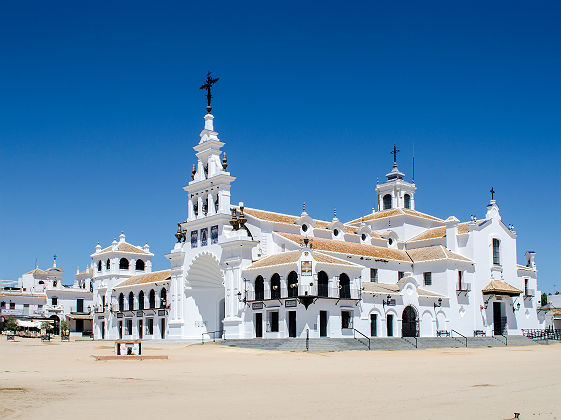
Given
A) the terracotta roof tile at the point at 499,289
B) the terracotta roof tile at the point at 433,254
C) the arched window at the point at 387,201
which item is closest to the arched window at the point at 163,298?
the terracotta roof tile at the point at 433,254

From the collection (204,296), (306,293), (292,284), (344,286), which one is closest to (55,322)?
(204,296)

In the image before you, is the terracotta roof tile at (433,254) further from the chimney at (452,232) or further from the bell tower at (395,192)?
the bell tower at (395,192)

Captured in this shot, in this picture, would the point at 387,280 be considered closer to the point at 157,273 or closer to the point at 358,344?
the point at 358,344

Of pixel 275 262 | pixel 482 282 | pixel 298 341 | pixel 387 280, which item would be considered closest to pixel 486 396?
pixel 298 341

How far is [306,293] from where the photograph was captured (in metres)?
44.8

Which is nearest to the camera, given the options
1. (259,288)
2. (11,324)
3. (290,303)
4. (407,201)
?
(290,303)

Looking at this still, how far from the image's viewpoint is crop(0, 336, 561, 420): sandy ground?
15.0 m

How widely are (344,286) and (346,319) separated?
2.33 meters

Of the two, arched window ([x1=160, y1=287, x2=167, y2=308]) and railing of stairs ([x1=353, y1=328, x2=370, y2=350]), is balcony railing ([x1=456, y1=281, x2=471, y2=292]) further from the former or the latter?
arched window ([x1=160, y1=287, x2=167, y2=308])

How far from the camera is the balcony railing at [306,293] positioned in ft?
148

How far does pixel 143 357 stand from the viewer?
32094mm

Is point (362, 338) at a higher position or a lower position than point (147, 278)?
lower

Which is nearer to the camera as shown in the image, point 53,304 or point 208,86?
point 208,86

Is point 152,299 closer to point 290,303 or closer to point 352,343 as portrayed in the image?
point 290,303
